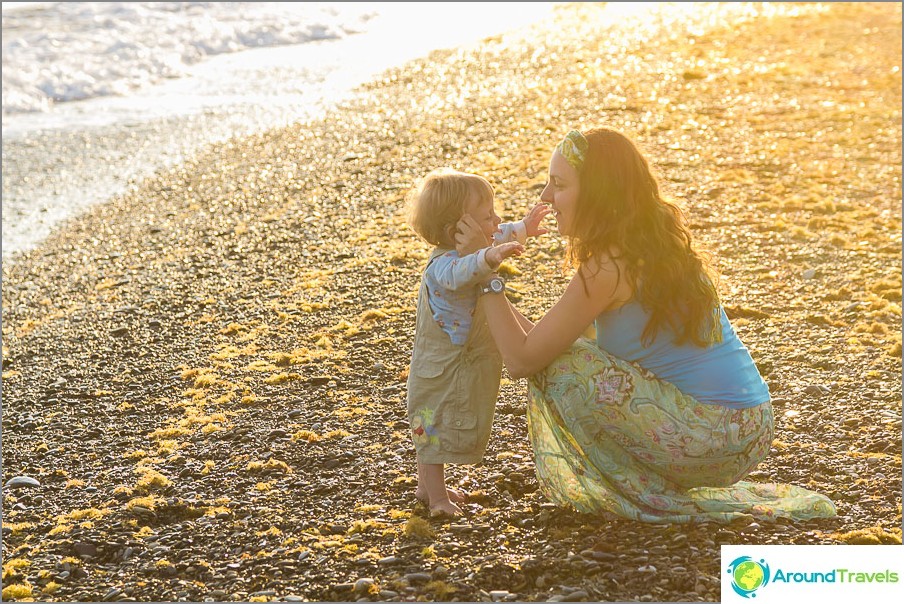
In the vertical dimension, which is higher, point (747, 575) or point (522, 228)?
point (522, 228)

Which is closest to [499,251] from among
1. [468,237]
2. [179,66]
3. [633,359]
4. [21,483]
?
[468,237]

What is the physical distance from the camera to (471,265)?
4121 mm

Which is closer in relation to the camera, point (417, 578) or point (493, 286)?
point (417, 578)

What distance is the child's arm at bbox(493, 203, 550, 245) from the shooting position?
4.32m

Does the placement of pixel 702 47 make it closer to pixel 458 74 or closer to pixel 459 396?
pixel 458 74

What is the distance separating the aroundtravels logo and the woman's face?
131 cm

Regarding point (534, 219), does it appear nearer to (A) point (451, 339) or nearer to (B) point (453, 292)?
(B) point (453, 292)

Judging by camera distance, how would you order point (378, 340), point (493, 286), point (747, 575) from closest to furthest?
1. point (747, 575)
2. point (493, 286)
3. point (378, 340)

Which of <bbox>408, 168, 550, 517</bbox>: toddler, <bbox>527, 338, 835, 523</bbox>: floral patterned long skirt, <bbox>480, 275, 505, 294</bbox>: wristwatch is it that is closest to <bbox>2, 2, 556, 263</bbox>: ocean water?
<bbox>408, 168, 550, 517</bbox>: toddler

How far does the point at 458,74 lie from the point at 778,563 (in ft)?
36.4

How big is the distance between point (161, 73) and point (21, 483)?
45.8ft

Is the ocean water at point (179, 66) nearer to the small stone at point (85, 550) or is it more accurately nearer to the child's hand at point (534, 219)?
the small stone at point (85, 550)

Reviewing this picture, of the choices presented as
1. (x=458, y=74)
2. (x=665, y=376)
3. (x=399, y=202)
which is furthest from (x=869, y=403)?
(x=458, y=74)

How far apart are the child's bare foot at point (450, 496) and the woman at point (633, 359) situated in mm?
516
